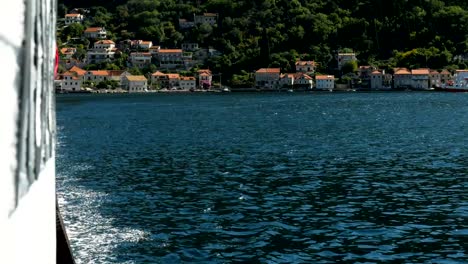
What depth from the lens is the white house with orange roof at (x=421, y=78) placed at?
197275 mm

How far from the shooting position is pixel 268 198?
2886 centimetres

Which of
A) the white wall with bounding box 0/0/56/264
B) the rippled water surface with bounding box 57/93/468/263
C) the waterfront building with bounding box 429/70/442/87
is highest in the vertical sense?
the waterfront building with bounding box 429/70/442/87

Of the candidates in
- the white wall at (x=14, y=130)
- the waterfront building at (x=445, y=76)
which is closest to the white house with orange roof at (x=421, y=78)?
the waterfront building at (x=445, y=76)

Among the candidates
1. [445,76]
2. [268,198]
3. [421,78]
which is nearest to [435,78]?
[445,76]

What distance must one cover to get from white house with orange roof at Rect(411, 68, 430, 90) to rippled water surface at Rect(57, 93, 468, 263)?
5663 inches

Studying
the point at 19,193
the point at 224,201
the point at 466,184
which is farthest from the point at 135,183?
the point at 19,193

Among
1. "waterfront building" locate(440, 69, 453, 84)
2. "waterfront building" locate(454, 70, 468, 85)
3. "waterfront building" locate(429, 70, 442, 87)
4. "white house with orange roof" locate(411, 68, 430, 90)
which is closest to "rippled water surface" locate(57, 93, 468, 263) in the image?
"waterfront building" locate(454, 70, 468, 85)

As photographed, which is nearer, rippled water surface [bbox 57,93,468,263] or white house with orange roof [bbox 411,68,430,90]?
rippled water surface [bbox 57,93,468,263]

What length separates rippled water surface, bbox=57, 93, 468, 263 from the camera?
20281 millimetres

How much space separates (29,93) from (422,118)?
82.6 meters

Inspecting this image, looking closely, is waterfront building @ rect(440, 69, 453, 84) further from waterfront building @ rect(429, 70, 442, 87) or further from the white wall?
the white wall

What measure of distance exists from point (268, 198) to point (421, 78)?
180589 mm

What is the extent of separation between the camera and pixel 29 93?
10.9 feet

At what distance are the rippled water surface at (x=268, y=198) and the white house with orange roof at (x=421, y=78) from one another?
144 metres
